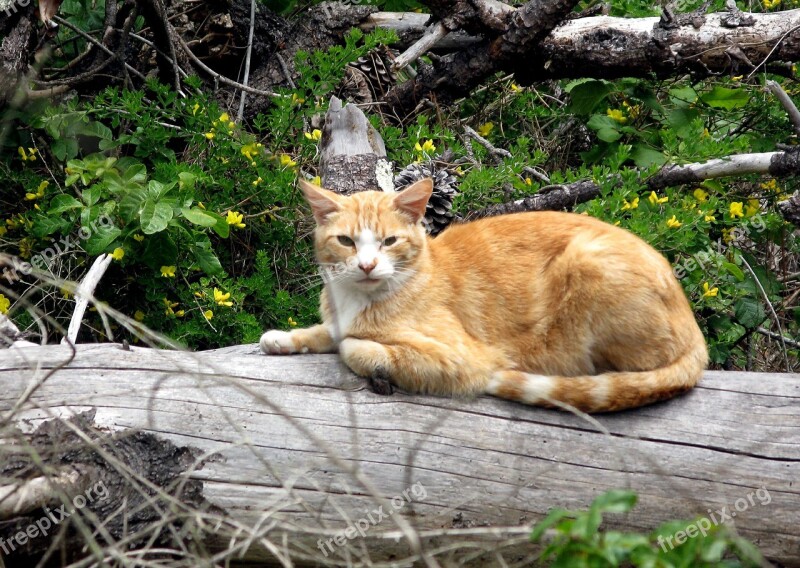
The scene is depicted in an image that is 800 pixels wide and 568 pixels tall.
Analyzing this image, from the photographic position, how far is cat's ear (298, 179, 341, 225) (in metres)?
3.91

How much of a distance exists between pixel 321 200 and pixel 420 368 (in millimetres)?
963

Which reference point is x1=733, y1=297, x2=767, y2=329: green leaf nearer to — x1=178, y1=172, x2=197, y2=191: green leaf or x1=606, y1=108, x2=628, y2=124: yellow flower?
x1=606, y1=108, x2=628, y2=124: yellow flower

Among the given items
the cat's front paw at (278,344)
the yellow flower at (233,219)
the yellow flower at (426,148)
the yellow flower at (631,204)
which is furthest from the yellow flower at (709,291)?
the yellow flower at (233,219)

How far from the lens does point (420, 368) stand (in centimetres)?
348

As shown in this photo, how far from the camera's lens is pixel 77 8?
572cm

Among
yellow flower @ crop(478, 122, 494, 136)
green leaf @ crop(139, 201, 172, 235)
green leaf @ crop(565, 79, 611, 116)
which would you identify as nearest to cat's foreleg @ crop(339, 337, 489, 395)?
green leaf @ crop(139, 201, 172, 235)

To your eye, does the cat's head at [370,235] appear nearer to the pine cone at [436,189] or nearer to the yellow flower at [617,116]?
the pine cone at [436,189]

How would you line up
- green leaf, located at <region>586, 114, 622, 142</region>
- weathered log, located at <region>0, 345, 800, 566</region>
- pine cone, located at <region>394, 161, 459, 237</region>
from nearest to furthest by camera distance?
weathered log, located at <region>0, 345, 800, 566</region> < pine cone, located at <region>394, 161, 459, 237</region> < green leaf, located at <region>586, 114, 622, 142</region>

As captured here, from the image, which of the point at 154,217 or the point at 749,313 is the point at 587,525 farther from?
the point at 749,313

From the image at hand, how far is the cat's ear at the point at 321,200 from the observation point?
12.8ft

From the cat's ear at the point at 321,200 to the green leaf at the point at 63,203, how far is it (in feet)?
4.41

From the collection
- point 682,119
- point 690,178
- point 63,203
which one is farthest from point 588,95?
point 63,203

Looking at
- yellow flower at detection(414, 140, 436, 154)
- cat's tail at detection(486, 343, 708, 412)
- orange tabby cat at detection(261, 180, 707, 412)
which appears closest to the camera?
cat's tail at detection(486, 343, 708, 412)

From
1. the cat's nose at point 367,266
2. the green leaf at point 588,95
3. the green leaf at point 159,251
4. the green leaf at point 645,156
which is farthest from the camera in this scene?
the green leaf at point 588,95
